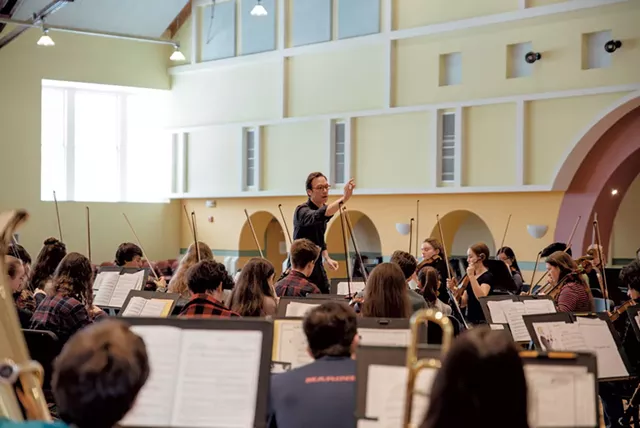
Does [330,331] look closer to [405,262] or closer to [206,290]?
[206,290]

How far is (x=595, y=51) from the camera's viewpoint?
11578 millimetres

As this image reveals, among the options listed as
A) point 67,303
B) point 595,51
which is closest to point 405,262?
point 67,303

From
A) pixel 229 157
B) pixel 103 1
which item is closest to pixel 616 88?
pixel 229 157

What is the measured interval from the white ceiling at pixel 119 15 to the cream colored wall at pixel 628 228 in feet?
26.5

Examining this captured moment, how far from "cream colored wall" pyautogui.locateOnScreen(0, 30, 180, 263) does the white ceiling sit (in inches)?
13.8

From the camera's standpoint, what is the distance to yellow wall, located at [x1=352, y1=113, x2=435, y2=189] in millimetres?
13312

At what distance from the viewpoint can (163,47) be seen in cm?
1733

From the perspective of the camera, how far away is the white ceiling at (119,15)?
51.3 ft

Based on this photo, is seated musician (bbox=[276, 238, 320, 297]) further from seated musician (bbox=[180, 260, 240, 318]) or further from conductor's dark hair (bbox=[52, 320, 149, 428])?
conductor's dark hair (bbox=[52, 320, 149, 428])

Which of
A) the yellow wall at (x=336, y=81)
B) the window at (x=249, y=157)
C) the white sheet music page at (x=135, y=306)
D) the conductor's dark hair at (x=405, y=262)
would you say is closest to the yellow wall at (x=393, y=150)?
the yellow wall at (x=336, y=81)

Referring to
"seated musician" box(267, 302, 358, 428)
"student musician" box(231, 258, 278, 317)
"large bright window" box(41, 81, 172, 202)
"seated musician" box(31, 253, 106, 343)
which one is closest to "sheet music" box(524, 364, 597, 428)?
"seated musician" box(267, 302, 358, 428)

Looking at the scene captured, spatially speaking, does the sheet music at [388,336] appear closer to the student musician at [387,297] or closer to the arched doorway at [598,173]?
the student musician at [387,297]

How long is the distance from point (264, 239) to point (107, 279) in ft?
30.1

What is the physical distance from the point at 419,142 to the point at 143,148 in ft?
20.6
